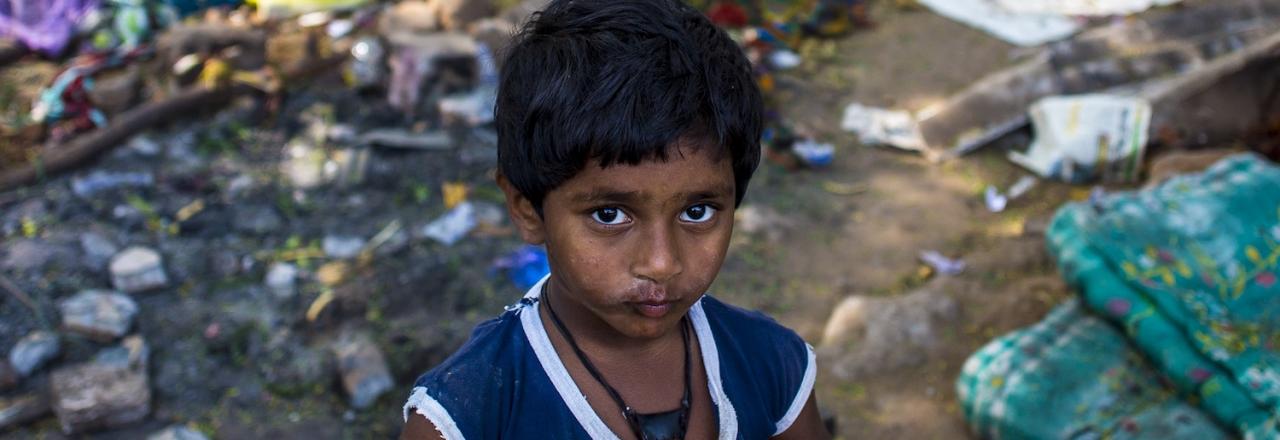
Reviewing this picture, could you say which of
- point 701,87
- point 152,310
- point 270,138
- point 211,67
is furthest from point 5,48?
point 701,87

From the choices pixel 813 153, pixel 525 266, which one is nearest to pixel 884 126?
pixel 813 153

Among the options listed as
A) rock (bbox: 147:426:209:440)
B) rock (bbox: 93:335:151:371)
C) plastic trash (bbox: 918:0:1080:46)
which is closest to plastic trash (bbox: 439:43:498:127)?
rock (bbox: 93:335:151:371)

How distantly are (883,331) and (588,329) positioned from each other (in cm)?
212

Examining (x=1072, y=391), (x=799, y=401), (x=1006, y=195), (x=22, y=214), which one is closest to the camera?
(x=799, y=401)

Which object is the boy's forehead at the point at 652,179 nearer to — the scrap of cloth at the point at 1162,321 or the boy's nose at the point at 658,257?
the boy's nose at the point at 658,257

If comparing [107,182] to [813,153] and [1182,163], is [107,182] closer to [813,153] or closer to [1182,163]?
[813,153]

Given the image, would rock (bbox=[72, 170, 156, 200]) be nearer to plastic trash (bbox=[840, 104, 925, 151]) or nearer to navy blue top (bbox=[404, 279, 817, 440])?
plastic trash (bbox=[840, 104, 925, 151])

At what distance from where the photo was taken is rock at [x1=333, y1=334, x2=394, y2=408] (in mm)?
3168

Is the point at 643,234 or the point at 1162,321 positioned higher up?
the point at 643,234

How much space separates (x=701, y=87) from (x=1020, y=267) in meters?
2.94

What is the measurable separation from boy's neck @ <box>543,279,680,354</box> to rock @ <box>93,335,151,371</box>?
89.7 inches

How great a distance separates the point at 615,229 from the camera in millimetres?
1348

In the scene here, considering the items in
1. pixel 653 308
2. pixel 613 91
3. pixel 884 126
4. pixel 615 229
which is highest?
pixel 613 91

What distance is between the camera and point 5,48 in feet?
18.9
